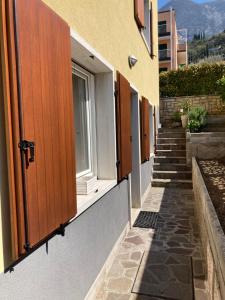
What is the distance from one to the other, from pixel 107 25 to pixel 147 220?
3.93 meters

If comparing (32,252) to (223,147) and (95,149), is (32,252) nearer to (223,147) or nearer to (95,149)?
(95,149)

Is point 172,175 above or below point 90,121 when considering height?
below

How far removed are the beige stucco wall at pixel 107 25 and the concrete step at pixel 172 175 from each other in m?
4.13

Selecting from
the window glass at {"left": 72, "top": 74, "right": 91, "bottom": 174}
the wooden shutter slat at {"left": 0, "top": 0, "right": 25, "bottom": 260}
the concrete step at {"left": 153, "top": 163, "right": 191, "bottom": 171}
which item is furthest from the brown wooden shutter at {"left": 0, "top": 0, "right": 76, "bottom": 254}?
the concrete step at {"left": 153, "top": 163, "right": 191, "bottom": 171}

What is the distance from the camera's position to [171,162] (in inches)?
395

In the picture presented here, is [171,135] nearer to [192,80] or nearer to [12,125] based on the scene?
[192,80]

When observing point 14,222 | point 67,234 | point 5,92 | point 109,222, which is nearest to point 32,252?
point 14,222

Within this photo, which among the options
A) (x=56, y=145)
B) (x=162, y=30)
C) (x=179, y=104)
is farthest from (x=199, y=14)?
(x=56, y=145)

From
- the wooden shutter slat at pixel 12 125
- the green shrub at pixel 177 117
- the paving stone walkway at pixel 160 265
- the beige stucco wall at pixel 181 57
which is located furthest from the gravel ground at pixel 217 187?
the beige stucco wall at pixel 181 57

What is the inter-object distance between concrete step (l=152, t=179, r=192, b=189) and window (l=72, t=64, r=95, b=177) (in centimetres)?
527

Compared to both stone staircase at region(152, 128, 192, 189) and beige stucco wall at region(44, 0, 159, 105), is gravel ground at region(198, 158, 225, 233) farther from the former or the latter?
beige stucco wall at region(44, 0, 159, 105)

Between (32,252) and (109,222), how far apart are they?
6.83 ft

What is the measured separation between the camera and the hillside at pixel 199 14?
109 metres

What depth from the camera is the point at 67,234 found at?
2.56 meters
